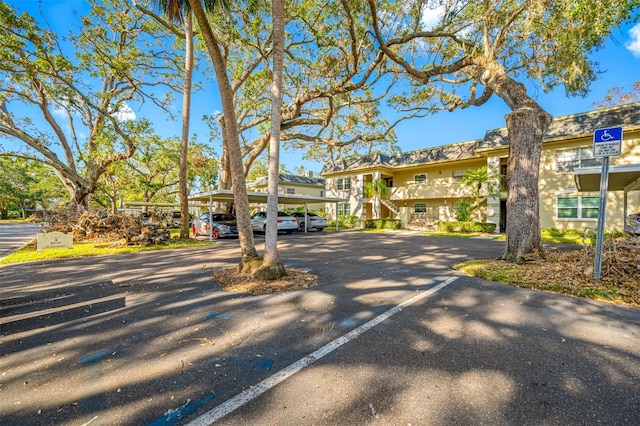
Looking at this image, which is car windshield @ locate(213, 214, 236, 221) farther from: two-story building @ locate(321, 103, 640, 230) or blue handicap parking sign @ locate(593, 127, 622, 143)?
blue handicap parking sign @ locate(593, 127, 622, 143)

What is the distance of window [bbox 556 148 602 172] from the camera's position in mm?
13609

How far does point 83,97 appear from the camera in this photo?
12156 mm

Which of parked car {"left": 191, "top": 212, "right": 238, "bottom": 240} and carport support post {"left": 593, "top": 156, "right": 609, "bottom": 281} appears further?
parked car {"left": 191, "top": 212, "right": 238, "bottom": 240}

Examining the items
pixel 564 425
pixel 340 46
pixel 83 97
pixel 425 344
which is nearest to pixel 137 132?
pixel 83 97

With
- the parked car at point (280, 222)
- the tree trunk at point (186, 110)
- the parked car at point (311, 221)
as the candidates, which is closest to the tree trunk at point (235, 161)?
the tree trunk at point (186, 110)

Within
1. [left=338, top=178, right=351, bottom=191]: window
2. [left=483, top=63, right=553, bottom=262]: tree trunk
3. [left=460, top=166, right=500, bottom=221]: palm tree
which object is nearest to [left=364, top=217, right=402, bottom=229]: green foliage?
[left=460, top=166, right=500, bottom=221]: palm tree

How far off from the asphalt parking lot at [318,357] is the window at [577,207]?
13.7m

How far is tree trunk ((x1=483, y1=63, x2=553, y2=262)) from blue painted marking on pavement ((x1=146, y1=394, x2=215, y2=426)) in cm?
736

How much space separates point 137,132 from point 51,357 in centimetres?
1555

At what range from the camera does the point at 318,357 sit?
8.56ft

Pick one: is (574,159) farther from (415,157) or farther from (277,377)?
(277,377)

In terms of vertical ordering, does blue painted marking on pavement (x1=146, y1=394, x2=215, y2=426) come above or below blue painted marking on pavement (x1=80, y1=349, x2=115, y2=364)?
above

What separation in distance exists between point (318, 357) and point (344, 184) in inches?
888

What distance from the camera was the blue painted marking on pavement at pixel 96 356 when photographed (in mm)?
2602
